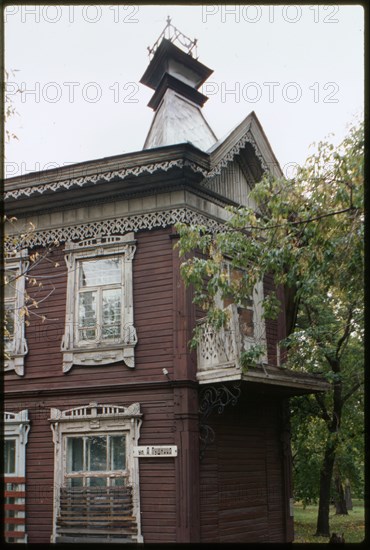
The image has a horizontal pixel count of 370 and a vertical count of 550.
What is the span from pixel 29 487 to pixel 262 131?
972 cm

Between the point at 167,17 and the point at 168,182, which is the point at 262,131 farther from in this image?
the point at 167,17

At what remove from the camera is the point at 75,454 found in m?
12.4

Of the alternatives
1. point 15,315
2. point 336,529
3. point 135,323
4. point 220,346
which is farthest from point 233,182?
point 336,529

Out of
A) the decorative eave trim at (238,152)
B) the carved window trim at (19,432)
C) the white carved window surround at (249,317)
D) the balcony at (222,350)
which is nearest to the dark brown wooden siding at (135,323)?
the carved window trim at (19,432)

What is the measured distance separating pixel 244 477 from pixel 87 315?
4.75 metres

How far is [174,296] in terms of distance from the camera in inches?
484

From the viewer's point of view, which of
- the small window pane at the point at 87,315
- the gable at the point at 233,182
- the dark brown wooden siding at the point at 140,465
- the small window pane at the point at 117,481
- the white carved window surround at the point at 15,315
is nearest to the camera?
the dark brown wooden siding at the point at 140,465

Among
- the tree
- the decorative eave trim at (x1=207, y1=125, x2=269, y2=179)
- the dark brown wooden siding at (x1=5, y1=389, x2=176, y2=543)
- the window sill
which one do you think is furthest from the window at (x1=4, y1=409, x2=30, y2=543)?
the decorative eave trim at (x1=207, y1=125, x2=269, y2=179)

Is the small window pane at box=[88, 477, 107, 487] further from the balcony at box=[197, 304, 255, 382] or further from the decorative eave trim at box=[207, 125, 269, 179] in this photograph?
→ the decorative eave trim at box=[207, 125, 269, 179]

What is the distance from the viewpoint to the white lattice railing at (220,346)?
1114cm

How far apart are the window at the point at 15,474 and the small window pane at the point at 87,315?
6.84ft

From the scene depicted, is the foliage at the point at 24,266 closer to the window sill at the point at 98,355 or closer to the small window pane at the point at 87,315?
the small window pane at the point at 87,315

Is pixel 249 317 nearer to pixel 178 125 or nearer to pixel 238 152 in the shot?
pixel 238 152

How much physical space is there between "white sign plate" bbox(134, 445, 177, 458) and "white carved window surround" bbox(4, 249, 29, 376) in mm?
3252
